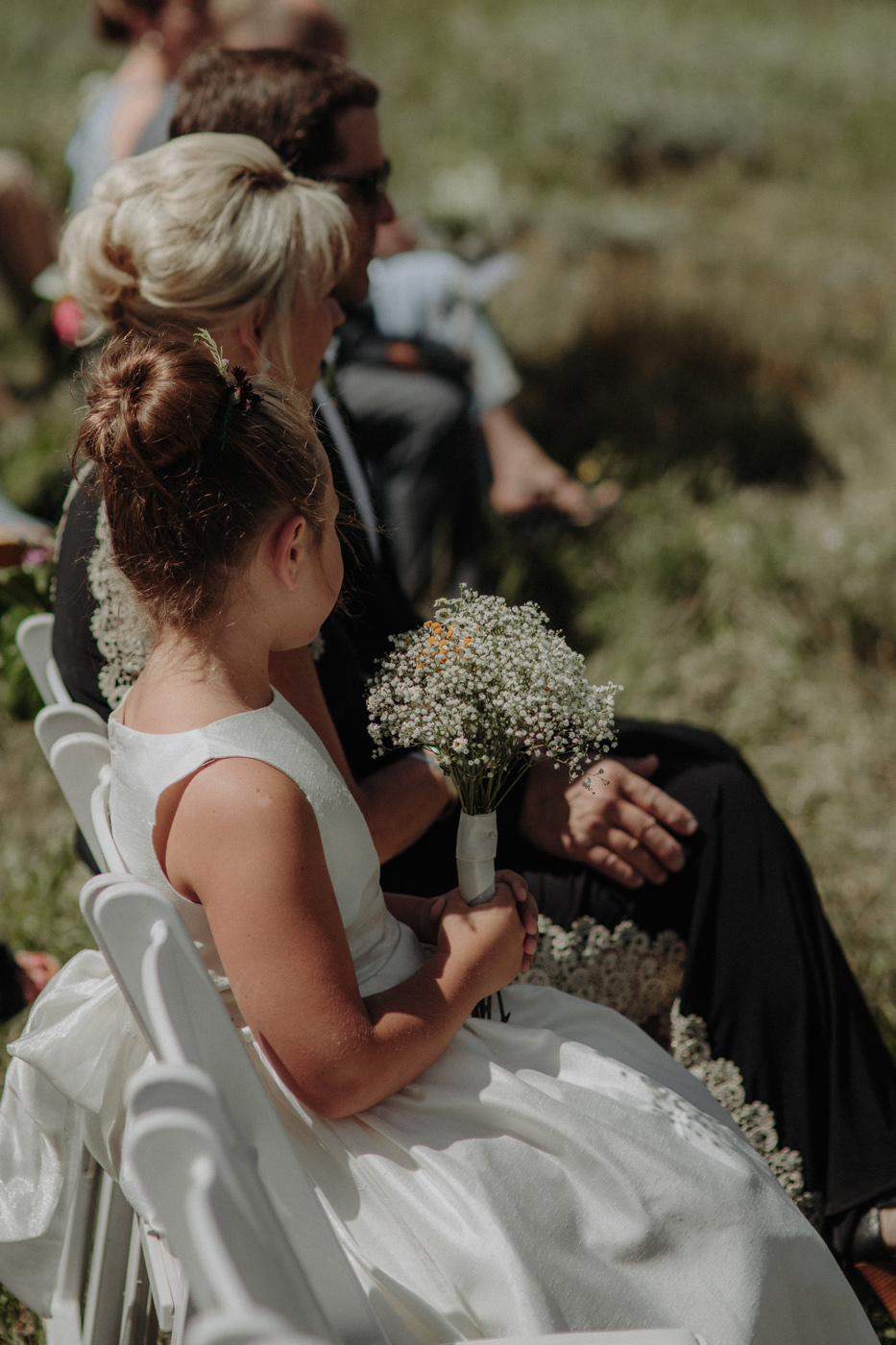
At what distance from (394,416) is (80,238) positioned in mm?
2026

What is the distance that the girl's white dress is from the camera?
1.23 meters

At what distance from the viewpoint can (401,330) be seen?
166 inches

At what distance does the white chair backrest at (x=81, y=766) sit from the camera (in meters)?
1.49

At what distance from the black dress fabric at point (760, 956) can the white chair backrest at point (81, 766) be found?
0.29 m

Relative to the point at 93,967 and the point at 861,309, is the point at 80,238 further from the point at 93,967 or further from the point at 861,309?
the point at 861,309

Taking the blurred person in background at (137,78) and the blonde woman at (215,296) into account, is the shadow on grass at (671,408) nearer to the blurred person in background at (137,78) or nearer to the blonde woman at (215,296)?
the blurred person in background at (137,78)

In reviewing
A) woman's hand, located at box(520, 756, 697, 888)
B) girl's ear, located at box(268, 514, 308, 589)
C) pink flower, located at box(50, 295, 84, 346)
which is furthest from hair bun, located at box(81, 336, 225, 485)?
pink flower, located at box(50, 295, 84, 346)

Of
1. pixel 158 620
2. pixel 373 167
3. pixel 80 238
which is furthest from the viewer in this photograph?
pixel 373 167

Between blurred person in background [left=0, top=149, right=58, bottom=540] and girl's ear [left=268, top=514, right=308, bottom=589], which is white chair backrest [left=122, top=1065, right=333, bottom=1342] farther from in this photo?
blurred person in background [left=0, top=149, right=58, bottom=540]

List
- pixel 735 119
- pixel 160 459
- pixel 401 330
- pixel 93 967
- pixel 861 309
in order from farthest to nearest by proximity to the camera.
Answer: pixel 735 119
pixel 861 309
pixel 401 330
pixel 93 967
pixel 160 459

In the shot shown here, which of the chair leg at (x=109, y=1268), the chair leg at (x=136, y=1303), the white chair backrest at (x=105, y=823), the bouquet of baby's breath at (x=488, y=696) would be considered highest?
the bouquet of baby's breath at (x=488, y=696)

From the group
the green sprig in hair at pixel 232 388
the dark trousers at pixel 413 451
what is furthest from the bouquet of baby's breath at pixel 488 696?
the dark trousers at pixel 413 451

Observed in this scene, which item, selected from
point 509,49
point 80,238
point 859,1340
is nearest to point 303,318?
point 80,238

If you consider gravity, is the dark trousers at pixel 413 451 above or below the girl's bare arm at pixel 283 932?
below
